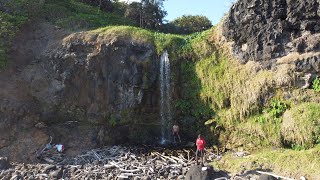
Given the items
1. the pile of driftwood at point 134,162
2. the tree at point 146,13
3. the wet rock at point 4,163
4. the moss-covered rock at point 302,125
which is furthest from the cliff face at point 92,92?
the tree at point 146,13

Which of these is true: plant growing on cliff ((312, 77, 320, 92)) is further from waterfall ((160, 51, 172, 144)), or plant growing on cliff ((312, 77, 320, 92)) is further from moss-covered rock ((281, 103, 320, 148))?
waterfall ((160, 51, 172, 144))

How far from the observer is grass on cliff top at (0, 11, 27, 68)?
1945 cm

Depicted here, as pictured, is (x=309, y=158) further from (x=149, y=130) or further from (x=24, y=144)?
(x=24, y=144)

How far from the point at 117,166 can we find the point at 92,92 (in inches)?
218

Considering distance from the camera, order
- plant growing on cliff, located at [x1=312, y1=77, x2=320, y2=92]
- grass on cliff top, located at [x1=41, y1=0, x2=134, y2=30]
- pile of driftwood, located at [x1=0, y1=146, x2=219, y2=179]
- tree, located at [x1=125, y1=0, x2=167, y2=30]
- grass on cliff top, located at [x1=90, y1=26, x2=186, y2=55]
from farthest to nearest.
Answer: tree, located at [x1=125, y1=0, x2=167, y2=30] < grass on cliff top, located at [x1=41, y1=0, x2=134, y2=30] < grass on cliff top, located at [x1=90, y1=26, x2=186, y2=55] < plant growing on cliff, located at [x1=312, y1=77, x2=320, y2=92] < pile of driftwood, located at [x1=0, y1=146, x2=219, y2=179]

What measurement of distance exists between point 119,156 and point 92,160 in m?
1.27

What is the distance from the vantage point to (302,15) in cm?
1625

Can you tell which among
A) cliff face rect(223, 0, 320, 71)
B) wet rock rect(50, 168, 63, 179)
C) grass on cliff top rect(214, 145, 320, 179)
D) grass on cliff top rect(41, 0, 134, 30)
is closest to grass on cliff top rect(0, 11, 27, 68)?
grass on cliff top rect(41, 0, 134, 30)

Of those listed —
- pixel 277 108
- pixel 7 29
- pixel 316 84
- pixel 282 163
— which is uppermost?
pixel 7 29

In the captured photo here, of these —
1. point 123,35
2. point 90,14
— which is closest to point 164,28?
point 90,14

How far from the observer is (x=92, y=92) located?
747 inches

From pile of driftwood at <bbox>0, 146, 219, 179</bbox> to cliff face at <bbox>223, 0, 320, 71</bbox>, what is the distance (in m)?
5.89

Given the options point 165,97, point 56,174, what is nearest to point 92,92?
point 165,97

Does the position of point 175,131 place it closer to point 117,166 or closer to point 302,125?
point 117,166
